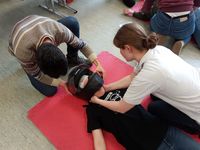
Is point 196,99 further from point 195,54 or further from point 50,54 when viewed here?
point 195,54

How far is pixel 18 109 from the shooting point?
1.64 metres

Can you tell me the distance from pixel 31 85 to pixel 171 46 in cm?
121

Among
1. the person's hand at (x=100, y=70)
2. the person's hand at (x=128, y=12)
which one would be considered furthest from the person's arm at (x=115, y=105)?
the person's hand at (x=128, y=12)

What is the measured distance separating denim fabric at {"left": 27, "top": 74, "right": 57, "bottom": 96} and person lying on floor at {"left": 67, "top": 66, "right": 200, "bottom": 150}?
17cm

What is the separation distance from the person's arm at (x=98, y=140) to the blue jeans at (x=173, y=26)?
39.9 inches

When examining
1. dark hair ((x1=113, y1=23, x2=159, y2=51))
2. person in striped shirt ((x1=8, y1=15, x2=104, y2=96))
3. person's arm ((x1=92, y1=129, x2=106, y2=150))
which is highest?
dark hair ((x1=113, y1=23, x2=159, y2=51))

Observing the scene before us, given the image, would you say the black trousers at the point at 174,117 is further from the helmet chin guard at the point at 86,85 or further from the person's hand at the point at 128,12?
the person's hand at the point at 128,12

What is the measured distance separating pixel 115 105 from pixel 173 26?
940 mm

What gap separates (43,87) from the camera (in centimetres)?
165

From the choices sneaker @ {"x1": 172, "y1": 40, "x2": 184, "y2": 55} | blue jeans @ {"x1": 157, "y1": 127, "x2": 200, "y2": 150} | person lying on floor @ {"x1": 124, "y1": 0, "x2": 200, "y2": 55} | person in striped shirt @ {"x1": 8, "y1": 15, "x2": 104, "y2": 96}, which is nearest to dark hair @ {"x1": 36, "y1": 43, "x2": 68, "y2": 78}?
person in striped shirt @ {"x1": 8, "y1": 15, "x2": 104, "y2": 96}

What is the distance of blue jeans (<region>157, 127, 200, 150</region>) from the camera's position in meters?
1.25

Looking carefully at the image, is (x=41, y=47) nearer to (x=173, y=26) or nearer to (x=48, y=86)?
(x=48, y=86)

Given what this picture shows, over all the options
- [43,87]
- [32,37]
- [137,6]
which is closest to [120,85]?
[43,87]

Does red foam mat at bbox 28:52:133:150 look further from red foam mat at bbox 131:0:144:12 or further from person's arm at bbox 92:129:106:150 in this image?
red foam mat at bbox 131:0:144:12
